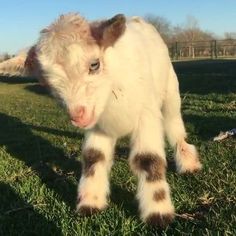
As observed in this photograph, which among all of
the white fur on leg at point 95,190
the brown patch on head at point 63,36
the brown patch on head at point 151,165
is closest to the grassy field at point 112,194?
the white fur on leg at point 95,190

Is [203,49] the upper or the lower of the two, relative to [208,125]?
lower

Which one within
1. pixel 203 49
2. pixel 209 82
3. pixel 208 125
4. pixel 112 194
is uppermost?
pixel 112 194

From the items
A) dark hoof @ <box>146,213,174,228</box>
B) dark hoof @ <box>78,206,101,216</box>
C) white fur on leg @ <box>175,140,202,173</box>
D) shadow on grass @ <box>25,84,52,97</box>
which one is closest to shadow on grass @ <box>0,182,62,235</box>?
dark hoof @ <box>78,206,101,216</box>

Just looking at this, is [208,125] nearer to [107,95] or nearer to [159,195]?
[159,195]

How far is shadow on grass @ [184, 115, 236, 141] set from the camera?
1001 centimetres

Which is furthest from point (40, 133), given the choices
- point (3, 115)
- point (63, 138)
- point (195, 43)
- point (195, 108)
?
point (195, 43)

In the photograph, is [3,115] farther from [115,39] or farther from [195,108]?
[115,39]

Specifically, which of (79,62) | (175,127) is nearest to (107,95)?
(79,62)

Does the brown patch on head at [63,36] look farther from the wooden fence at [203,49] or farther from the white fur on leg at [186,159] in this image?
the wooden fence at [203,49]

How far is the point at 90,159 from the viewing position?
6.20 meters

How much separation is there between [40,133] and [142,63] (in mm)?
6502

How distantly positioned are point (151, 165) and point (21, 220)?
54.4 inches

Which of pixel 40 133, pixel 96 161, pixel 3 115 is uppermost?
pixel 96 161

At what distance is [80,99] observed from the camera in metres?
4.99
